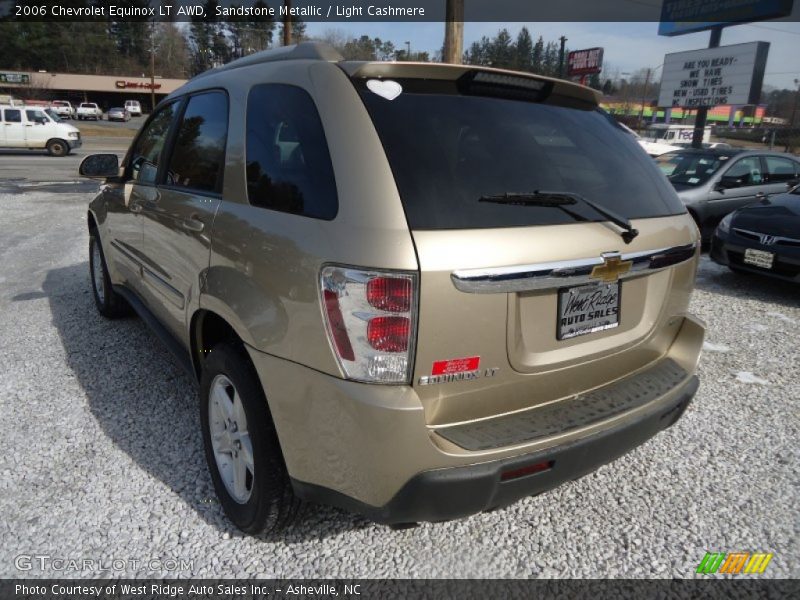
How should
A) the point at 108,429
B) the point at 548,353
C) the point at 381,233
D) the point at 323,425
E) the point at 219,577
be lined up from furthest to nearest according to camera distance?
the point at 108,429
the point at 219,577
the point at 548,353
the point at 323,425
the point at 381,233

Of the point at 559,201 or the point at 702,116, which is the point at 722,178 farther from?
the point at 702,116

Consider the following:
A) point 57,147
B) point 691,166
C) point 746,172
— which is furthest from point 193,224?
point 57,147

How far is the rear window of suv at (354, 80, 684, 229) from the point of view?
1.72 metres

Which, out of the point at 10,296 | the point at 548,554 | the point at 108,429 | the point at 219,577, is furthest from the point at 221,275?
the point at 10,296

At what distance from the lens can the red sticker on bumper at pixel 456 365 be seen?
5.52 ft

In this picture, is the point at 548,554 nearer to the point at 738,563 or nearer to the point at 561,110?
the point at 738,563

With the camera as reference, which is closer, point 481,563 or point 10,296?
point 481,563

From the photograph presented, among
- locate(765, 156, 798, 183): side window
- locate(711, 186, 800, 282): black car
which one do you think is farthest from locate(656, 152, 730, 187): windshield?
locate(711, 186, 800, 282): black car

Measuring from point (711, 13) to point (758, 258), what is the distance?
18.0m

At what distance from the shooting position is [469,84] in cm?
199

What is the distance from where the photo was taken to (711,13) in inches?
766

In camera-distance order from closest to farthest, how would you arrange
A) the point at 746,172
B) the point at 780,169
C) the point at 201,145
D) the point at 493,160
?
the point at 493,160
the point at 201,145
the point at 746,172
the point at 780,169

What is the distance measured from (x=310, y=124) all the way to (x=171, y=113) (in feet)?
5.55

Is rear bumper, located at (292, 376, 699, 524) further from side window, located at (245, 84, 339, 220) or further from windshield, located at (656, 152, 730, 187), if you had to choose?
windshield, located at (656, 152, 730, 187)
